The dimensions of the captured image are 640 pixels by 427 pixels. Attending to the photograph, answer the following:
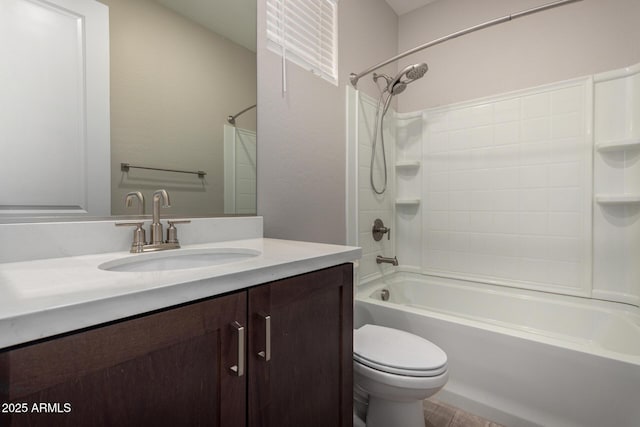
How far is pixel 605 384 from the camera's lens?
1.17m

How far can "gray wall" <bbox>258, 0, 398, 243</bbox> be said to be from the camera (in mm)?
1438

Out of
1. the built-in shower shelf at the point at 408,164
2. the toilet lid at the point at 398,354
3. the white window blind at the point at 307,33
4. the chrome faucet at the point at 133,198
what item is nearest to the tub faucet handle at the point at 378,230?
the built-in shower shelf at the point at 408,164

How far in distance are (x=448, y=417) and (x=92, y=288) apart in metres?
1.65

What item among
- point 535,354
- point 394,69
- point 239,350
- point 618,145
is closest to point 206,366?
point 239,350

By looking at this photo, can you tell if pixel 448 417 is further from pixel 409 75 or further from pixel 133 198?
pixel 409 75

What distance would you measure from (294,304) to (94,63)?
3.21ft

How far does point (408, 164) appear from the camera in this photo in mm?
2379

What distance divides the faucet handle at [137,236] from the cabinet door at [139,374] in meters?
0.50

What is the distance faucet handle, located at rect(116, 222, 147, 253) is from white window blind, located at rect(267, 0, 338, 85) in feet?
3.42

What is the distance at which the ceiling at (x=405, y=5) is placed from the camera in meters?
2.34

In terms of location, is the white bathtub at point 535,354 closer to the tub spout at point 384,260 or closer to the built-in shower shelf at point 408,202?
the tub spout at point 384,260

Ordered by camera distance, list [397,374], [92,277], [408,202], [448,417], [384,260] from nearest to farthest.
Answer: [92,277] → [397,374] → [448,417] → [384,260] → [408,202]

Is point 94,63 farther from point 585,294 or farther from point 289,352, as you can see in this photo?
point 585,294

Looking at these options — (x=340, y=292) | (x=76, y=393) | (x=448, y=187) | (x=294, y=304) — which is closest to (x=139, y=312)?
(x=76, y=393)
